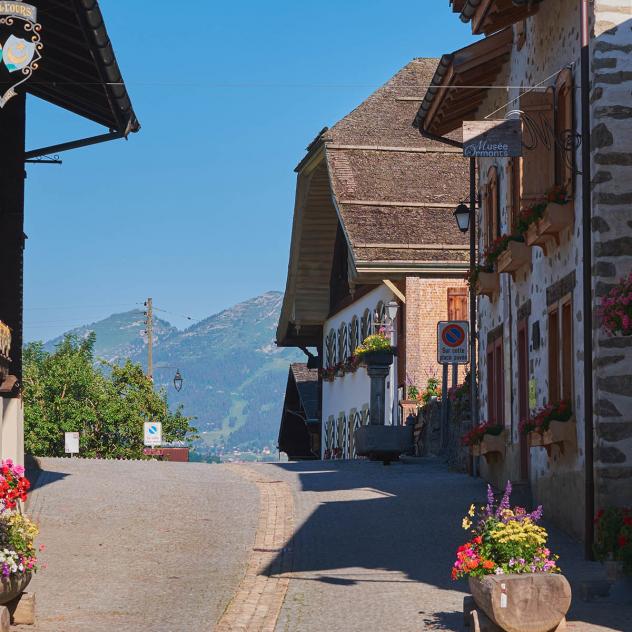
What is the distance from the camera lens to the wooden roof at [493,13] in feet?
66.6

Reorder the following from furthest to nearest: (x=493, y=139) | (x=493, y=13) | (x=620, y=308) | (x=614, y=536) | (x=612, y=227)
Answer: (x=493, y=13) → (x=493, y=139) → (x=612, y=227) → (x=614, y=536) → (x=620, y=308)

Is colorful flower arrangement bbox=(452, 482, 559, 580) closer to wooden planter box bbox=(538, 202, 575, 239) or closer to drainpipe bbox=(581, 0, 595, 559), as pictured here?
drainpipe bbox=(581, 0, 595, 559)

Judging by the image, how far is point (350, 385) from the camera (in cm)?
4506

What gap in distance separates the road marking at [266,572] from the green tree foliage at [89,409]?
30870 mm

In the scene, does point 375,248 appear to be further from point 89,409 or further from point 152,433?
point 89,409

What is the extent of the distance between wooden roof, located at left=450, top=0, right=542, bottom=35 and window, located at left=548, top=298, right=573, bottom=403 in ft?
13.3

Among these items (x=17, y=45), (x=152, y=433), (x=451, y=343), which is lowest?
(x=152, y=433)

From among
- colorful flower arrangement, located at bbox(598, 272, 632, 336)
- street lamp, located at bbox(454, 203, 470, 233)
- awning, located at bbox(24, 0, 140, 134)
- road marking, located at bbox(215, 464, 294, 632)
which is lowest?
road marking, located at bbox(215, 464, 294, 632)

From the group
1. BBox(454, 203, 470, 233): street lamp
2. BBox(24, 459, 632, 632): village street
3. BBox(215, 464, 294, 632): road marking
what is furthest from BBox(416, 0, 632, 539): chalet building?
BBox(215, 464, 294, 632): road marking

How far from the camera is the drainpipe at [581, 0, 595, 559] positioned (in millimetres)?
16359

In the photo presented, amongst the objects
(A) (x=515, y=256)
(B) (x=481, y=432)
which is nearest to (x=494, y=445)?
(B) (x=481, y=432)

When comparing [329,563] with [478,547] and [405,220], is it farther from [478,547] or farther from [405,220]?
[405,220]

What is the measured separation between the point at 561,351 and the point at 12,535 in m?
8.42

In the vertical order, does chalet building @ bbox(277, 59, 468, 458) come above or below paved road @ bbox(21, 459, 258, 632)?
above
